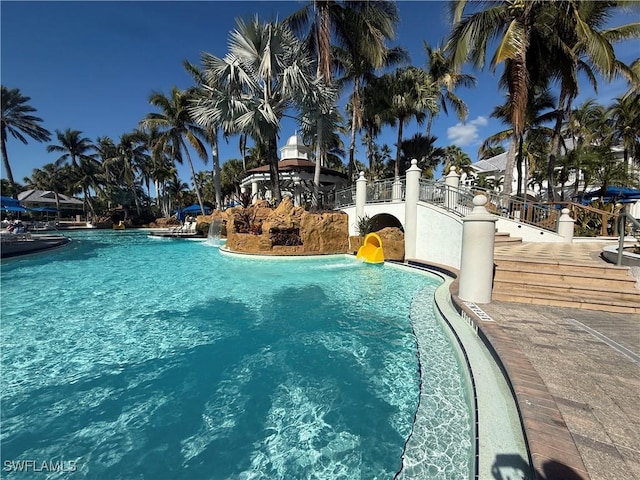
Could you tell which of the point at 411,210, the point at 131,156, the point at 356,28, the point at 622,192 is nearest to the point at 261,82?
the point at 356,28

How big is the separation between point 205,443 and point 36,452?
168 cm

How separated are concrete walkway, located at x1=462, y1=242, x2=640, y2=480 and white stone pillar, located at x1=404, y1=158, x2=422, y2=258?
7.06m

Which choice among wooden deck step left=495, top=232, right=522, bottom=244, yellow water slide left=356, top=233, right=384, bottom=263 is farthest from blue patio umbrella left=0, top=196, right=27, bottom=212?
wooden deck step left=495, top=232, right=522, bottom=244

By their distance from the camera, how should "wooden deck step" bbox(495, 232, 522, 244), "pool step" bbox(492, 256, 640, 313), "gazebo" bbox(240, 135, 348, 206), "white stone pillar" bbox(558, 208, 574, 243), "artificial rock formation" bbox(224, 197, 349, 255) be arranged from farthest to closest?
1. "gazebo" bbox(240, 135, 348, 206)
2. "artificial rock formation" bbox(224, 197, 349, 255)
3. "white stone pillar" bbox(558, 208, 574, 243)
4. "wooden deck step" bbox(495, 232, 522, 244)
5. "pool step" bbox(492, 256, 640, 313)

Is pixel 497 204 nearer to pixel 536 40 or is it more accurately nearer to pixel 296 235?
pixel 536 40

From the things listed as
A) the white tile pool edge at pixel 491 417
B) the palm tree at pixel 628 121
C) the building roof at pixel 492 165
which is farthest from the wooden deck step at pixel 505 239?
the building roof at pixel 492 165

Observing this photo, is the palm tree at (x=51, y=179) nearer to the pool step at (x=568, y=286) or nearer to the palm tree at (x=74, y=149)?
the palm tree at (x=74, y=149)

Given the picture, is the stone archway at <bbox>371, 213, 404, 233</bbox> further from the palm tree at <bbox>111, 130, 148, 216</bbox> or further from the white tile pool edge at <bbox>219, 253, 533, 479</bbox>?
the palm tree at <bbox>111, 130, 148, 216</bbox>

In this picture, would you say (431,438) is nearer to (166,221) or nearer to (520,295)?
(520,295)

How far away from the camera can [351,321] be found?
5.70 meters

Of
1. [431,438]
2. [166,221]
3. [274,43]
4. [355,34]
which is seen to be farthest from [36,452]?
[166,221]

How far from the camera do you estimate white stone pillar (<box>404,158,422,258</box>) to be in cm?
1128

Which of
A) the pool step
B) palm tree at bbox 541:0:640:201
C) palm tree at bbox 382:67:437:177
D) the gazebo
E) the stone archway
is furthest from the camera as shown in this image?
the gazebo

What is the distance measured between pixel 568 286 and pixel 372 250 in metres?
7.52
